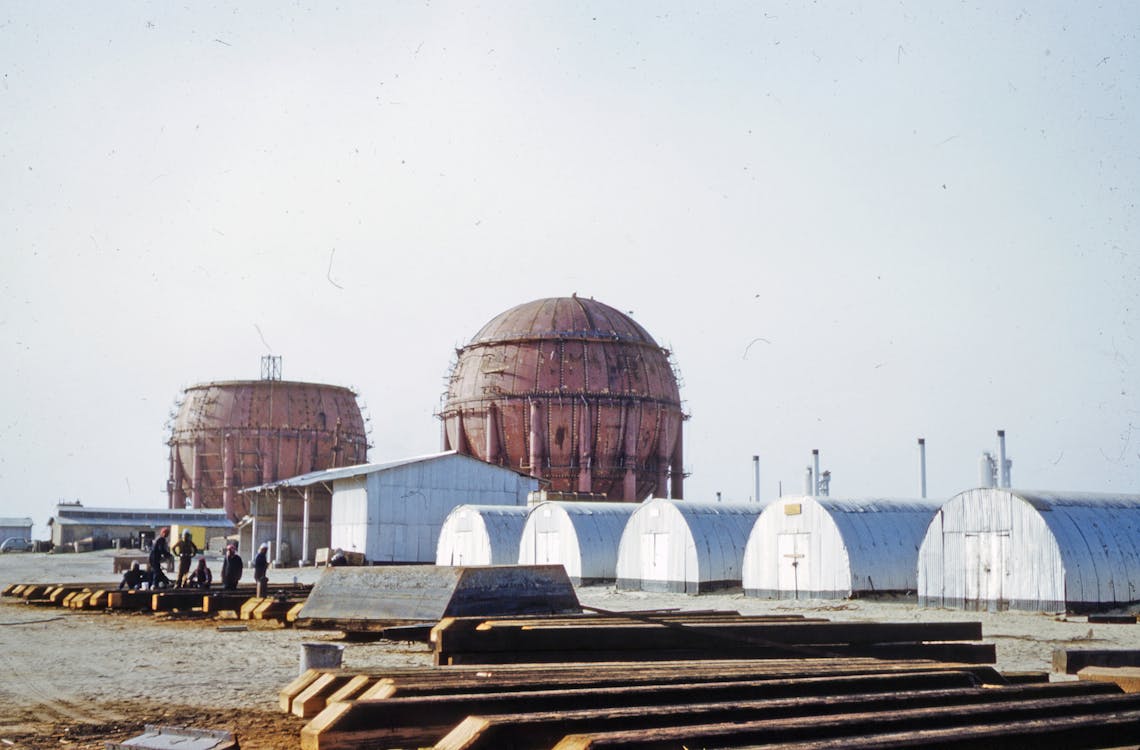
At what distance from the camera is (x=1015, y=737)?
6203 mm

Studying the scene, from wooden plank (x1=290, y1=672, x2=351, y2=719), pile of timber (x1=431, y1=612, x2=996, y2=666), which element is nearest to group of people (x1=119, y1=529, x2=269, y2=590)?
pile of timber (x1=431, y1=612, x2=996, y2=666)

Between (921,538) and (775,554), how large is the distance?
12.7ft

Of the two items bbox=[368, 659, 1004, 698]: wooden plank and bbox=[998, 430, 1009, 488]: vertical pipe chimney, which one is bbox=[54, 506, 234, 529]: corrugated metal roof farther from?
bbox=[368, 659, 1004, 698]: wooden plank

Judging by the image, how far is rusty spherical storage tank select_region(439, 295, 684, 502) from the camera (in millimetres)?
54375

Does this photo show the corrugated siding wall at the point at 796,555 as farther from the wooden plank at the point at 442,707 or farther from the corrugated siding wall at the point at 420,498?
the wooden plank at the point at 442,707

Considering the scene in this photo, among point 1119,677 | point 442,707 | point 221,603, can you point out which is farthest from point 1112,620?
point 442,707

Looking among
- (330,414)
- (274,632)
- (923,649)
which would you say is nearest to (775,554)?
(274,632)

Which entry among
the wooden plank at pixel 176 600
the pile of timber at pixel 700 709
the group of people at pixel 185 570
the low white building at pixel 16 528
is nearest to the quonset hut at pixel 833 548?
the group of people at pixel 185 570

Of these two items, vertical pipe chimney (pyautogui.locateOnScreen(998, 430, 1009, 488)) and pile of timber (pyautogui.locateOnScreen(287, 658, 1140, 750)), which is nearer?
pile of timber (pyautogui.locateOnScreen(287, 658, 1140, 750))

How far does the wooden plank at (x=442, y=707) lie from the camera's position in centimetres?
621

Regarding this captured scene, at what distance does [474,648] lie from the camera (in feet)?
32.2

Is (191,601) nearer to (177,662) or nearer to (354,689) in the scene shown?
(177,662)

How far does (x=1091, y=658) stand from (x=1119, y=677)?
300cm

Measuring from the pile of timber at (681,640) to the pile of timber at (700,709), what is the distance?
5.78ft
